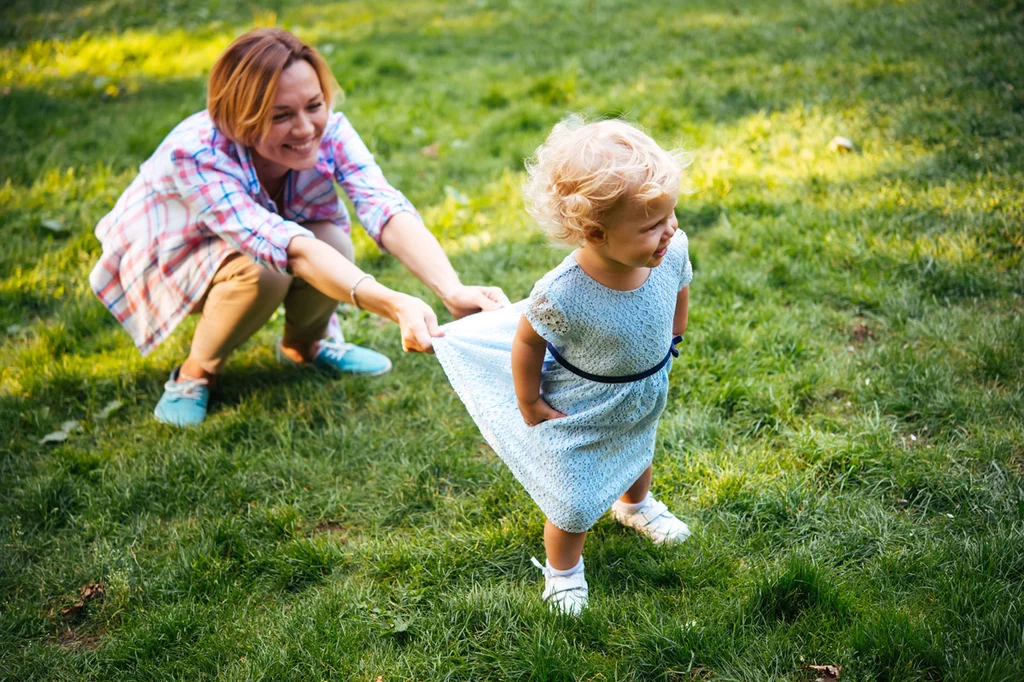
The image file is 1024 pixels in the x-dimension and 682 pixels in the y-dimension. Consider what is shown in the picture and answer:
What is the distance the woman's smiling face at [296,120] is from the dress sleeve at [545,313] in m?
1.42

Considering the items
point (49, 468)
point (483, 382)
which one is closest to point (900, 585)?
point (483, 382)

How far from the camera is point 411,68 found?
6.93m

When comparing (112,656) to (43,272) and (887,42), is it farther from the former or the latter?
(887,42)

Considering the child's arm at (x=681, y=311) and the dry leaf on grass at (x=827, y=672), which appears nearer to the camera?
the dry leaf on grass at (x=827, y=672)

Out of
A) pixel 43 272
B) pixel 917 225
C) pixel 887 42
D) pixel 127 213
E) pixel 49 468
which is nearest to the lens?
pixel 49 468

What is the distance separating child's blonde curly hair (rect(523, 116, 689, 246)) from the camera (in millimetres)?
1809

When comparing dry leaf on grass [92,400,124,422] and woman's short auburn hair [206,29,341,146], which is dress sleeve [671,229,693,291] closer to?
woman's short auburn hair [206,29,341,146]

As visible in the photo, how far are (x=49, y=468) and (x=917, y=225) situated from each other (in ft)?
13.0

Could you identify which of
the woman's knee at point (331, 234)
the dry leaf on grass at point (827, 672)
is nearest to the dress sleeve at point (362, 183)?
the woman's knee at point (331, 234)

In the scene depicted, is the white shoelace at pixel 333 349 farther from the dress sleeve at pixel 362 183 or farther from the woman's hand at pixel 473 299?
the woman's hand at pixel 473 299

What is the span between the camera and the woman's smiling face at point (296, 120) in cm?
287

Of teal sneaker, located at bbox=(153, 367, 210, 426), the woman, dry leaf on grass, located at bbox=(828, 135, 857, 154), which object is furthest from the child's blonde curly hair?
dry leaf on grass, located at bbox=(828, 135, 857, 154)

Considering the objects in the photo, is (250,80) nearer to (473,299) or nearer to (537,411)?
(473,299)

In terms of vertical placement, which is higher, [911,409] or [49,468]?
[911,409]
